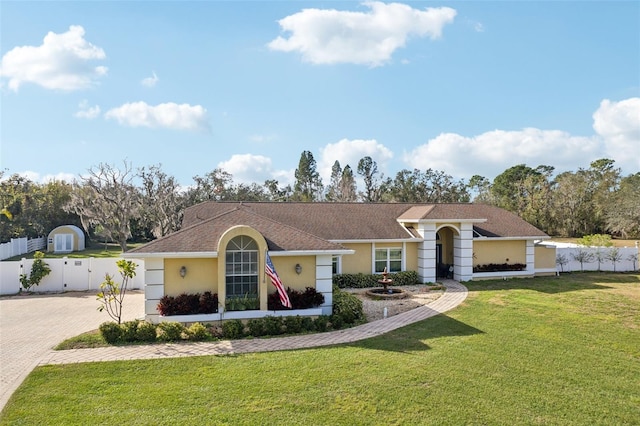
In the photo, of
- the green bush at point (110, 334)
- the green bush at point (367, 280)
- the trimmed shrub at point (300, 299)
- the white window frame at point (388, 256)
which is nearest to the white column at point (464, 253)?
the green bush at point (367, 280)

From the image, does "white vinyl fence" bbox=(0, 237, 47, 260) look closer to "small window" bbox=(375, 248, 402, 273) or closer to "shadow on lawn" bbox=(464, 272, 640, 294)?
"small window" bbox=(375, 248, 402, 273)

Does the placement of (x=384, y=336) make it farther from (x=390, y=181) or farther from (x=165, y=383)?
(x=390, y=181)

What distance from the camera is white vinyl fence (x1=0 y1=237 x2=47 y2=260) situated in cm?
3405

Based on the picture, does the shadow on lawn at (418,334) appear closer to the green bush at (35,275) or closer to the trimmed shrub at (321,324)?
the trimmed shrub at (321,324)

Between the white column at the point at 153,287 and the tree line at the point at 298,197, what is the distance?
818 inches

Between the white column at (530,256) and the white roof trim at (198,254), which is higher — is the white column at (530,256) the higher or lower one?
the lower one

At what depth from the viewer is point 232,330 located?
13.0 metres

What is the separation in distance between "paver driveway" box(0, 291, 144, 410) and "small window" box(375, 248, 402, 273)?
1314cm

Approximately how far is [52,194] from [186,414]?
170 feet

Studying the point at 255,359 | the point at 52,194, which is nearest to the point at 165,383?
the point at 255,359

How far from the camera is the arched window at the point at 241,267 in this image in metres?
14.2

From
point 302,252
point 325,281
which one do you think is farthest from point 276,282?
point 325,281

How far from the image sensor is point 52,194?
160 ft

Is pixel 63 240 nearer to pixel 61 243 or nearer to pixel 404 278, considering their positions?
pixel 61 243
